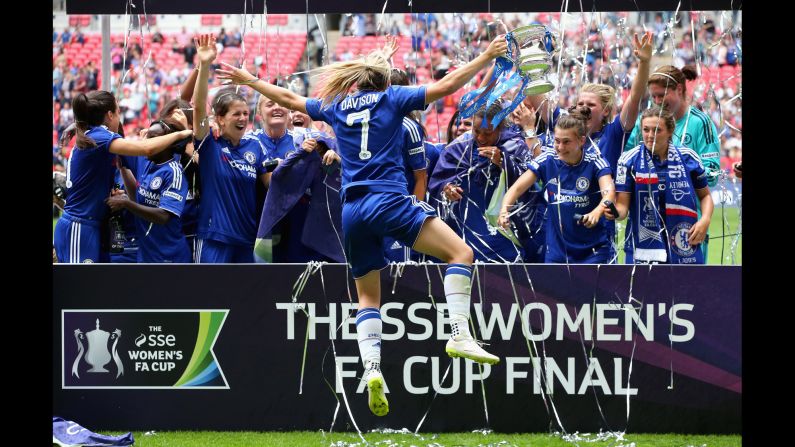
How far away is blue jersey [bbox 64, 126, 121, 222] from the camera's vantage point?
6879 mm

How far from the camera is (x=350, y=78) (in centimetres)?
572

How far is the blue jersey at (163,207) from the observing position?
6973mm

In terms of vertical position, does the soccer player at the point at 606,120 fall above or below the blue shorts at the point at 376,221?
A: above

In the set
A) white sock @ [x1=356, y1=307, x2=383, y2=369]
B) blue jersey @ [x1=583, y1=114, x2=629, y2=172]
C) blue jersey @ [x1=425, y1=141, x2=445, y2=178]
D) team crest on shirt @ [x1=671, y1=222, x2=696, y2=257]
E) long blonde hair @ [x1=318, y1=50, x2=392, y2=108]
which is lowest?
white sock @ [x1=356, y1=307, x2=383, y2=369]

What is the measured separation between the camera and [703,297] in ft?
20.5

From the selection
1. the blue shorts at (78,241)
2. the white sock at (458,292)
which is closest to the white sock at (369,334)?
the white sock at (458,292)

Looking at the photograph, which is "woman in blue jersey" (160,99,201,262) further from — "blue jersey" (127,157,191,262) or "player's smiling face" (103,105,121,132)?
"player's smiling face" (103,105,121,132)

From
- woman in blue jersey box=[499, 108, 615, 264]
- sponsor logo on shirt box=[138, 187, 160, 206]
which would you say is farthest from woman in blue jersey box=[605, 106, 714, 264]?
sponsor logo on shirt box=[138, 187, 160, 206]

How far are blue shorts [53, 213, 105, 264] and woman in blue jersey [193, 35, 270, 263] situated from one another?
0.73 meters

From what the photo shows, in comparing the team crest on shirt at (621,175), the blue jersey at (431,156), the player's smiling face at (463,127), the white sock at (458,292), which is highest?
the player's smiling face at (463,127)

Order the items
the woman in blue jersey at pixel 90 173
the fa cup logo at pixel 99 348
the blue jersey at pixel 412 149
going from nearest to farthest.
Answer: the fa cup logo at pixel 99 348 < the blue jersey at pixel 412 149 < the woman in blue jersey at pixel 90 173

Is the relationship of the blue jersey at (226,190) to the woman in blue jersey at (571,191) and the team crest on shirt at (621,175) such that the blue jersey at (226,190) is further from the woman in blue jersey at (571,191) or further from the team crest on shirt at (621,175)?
the team crest on shirt at (621,175)
